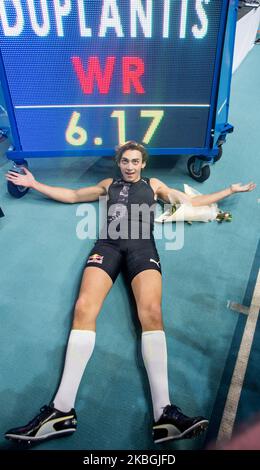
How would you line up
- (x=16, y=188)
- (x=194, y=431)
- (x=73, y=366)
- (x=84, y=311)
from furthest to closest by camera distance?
1. (x=16, y=188)
2. (x=84, y=311)
3. (x=73, y=366)
4. (x=194, y=431)

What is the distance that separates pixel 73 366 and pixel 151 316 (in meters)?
0.52

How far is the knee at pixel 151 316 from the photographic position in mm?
1962

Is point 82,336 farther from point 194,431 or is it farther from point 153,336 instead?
point 194,431

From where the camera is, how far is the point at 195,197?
2842 mm

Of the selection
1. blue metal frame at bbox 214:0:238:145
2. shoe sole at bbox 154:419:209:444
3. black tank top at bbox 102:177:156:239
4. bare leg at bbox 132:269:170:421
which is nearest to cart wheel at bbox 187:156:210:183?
blue metal frame at bbox 214:0:238:145

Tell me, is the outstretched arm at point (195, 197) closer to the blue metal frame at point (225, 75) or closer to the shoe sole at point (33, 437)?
the blue metal frame at point (225, 75)

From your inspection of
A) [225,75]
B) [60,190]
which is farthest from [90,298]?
[225,75]

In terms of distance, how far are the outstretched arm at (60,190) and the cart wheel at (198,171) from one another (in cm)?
114

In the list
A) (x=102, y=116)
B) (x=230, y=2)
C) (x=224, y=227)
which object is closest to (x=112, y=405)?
(x=224, y=227)

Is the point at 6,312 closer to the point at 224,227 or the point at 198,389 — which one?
the point at 198,389

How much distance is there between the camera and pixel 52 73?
8.87 feet

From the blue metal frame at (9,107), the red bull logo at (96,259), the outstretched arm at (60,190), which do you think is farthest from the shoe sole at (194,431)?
the blue metal frame at (9,107)

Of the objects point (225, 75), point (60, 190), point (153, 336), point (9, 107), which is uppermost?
point (225, 75)

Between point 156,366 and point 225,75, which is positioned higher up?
point 225,75
